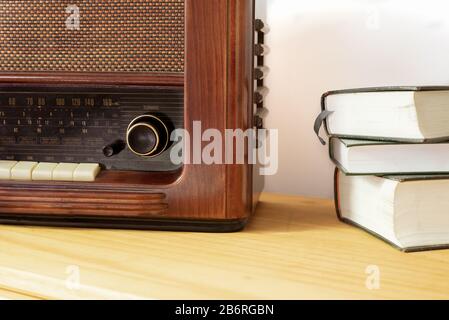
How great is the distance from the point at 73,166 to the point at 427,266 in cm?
49

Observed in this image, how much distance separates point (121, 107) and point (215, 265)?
30 centimetres

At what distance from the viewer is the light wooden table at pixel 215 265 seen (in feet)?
1.60

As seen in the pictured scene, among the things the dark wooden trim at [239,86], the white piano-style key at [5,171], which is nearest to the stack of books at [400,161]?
the dark wooden trim at [239,86]

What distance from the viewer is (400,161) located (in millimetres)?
663

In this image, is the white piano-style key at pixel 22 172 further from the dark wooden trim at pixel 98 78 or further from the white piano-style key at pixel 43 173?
the dark wooden trim at pixel 98 78

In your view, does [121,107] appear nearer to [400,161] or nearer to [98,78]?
[98,78]

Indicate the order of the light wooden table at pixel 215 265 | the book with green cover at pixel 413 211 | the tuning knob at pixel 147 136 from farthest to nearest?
the tuning knob at pixel 147 136 → the book with green cover at pixel 413 211 → the light wooden table at pixel 215 265

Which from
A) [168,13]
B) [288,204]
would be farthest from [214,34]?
[288,204]

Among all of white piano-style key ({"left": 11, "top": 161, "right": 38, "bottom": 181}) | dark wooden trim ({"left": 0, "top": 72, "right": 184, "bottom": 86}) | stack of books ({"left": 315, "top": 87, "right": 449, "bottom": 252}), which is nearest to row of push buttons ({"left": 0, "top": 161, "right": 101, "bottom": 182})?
white piano-style key ({"left": 11, "top": 161, "right": 38, "bottom": 181})

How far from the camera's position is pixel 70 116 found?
0.76 metres

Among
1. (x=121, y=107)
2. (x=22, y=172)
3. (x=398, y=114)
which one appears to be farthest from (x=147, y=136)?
(x=398, y=114)

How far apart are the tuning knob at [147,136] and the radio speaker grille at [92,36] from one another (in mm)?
72

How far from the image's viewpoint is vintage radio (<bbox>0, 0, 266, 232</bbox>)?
68cm
